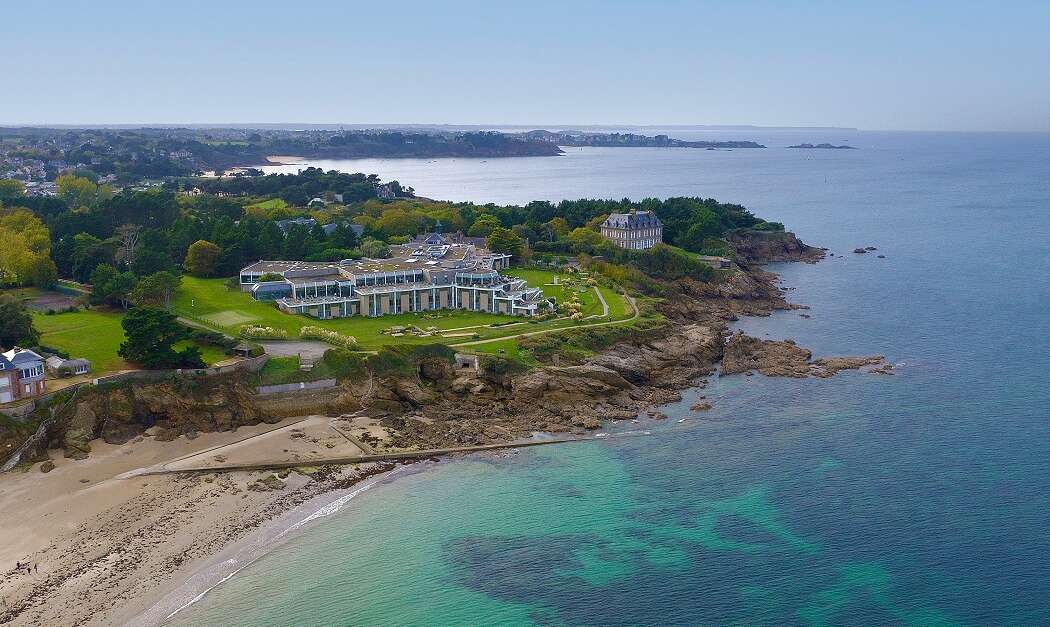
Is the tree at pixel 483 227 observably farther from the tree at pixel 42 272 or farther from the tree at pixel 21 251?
the tree at pixel 42 272

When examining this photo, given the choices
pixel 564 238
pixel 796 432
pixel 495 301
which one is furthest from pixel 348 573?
pixel 564 238

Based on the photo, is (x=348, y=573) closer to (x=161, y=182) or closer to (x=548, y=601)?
(x=548, y=601)

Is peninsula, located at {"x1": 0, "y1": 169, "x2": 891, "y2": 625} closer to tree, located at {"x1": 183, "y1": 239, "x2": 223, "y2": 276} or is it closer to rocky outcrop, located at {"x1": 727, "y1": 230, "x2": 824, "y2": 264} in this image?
tree, located at {"x1": 183, "y1": 239, "x2": 223, "y2": 276}

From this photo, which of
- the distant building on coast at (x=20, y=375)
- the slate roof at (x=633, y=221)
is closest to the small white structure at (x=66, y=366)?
the distant building on coast at (x=20, y=375)

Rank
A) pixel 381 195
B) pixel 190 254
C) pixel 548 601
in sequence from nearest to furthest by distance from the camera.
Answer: pixel 548 601, pixel 190 254, pixel 381 195

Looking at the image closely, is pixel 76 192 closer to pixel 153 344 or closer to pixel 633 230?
pixel 633 230
